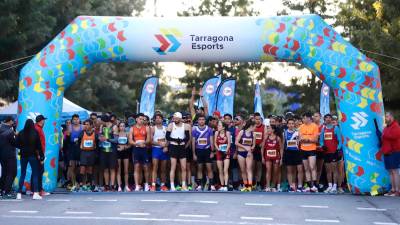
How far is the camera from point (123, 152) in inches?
703

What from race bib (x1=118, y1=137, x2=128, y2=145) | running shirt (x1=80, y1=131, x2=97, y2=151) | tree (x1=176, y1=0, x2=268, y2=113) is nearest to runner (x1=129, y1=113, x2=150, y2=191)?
race bib (x1=118, y1=137, x2=128, y2=145)

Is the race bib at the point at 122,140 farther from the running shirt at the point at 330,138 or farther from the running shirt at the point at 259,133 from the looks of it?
the running shirt at the point at 330,138

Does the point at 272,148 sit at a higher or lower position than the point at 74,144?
lower

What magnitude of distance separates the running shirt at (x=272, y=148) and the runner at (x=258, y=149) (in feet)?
0.66

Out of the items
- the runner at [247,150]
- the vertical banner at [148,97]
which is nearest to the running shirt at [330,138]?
the runner at [247,150]

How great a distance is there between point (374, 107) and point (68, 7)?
89.1 ft

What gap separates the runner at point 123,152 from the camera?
1772cm

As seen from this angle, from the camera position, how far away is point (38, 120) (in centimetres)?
1612

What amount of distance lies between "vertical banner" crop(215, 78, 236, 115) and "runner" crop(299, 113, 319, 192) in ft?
32.6

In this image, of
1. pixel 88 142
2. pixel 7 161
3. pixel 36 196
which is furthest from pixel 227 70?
pixel 36 196

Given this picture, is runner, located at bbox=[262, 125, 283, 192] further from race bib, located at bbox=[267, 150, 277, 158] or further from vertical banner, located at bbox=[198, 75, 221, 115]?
vertical banner, located at bbox=[198, 75, 221, 115]

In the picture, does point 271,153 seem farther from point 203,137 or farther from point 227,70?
point 227,70

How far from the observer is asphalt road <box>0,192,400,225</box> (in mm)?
12191

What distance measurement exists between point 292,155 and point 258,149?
0.80 metres
